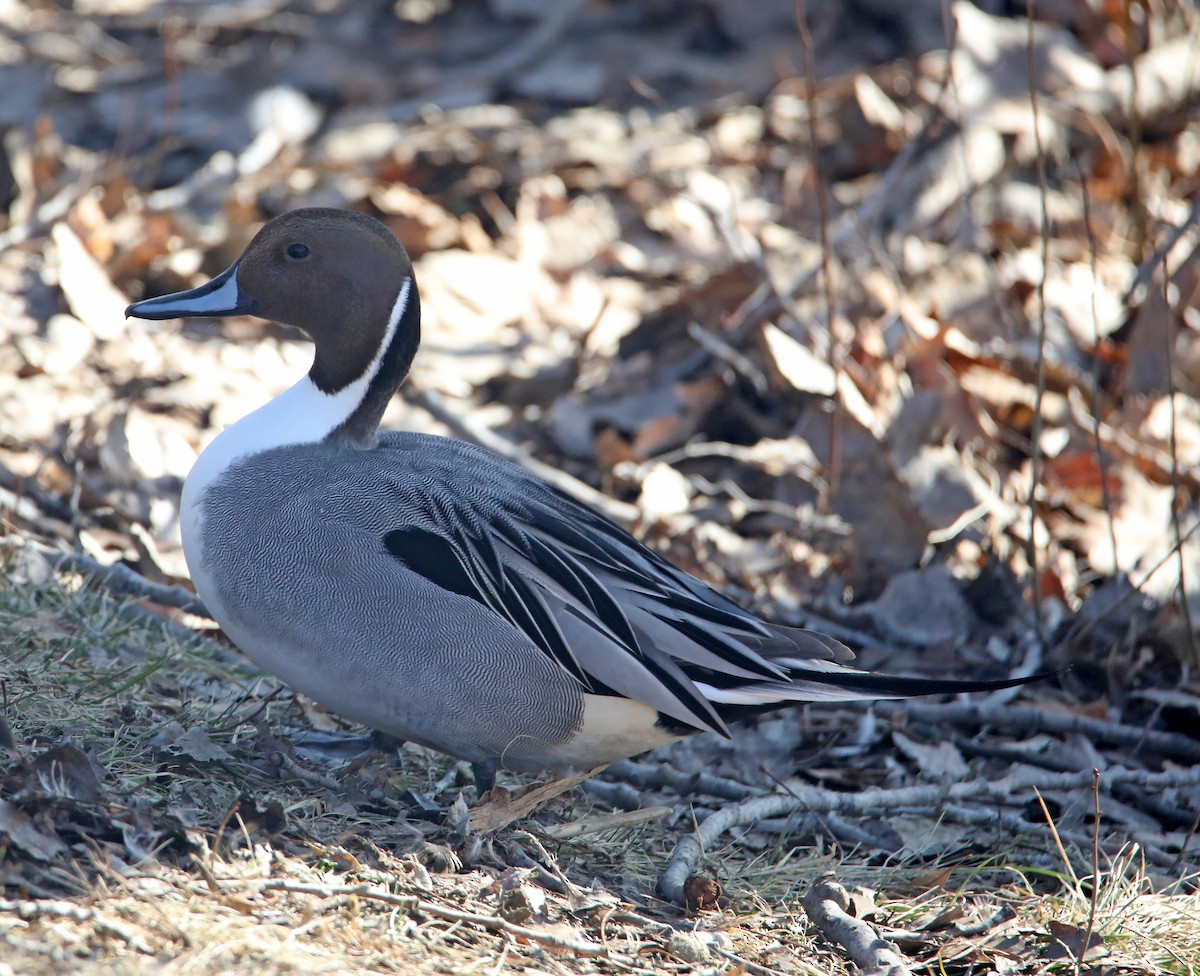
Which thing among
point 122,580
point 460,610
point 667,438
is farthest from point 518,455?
point 460,610

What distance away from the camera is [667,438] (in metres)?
4.70

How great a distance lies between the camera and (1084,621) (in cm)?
386

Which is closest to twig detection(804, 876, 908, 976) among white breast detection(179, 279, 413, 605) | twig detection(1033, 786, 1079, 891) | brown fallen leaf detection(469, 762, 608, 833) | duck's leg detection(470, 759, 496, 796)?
twig detection(1033, 786, 1079, 891)

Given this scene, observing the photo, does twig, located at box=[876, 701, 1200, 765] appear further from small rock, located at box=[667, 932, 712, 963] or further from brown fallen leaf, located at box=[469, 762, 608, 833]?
small rock, located at box=[667, 932, 712, 963]

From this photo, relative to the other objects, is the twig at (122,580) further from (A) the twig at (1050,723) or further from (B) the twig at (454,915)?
(A) the twig at (1050,723)

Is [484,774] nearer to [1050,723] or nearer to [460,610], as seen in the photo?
[460,610]

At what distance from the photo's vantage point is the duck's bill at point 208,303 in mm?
3189

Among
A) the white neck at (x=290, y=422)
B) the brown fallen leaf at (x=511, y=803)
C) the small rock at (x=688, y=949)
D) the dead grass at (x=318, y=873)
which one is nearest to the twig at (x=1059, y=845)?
the dead grass at (x=318, y=873)

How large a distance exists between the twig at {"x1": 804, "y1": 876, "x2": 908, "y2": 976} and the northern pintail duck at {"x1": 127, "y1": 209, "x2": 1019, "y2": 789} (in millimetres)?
390

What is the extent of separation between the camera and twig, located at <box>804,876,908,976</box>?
252 centimetres

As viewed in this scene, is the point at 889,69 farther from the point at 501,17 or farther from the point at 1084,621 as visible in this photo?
the point at 1084,621

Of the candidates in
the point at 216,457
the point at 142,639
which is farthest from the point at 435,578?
the point at 142,639

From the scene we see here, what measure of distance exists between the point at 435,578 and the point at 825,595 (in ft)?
5.25

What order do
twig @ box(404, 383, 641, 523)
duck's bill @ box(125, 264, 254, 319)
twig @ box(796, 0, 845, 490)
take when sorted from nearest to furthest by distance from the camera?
duck's bill @ box(125, 264, 254, 319)
twig @ box(796, 0, 845, 490)
twig @ box(404, 383, 641, 523)
